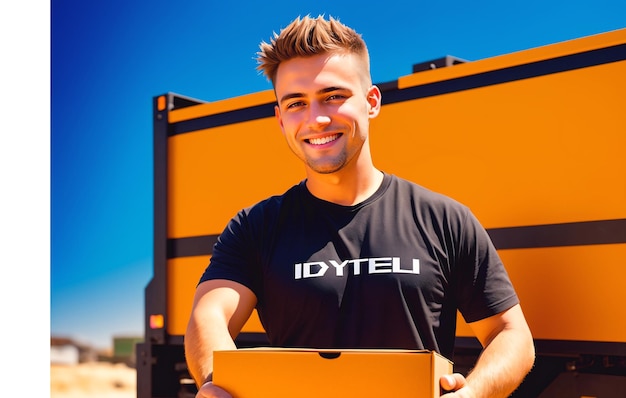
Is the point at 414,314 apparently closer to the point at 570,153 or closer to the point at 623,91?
the point at 570,153

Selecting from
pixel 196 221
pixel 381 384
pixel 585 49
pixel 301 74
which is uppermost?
pixel 585 49

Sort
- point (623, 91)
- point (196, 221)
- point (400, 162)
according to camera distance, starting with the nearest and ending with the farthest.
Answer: point (623, 91)
point (400, 162)
point (196, 221)

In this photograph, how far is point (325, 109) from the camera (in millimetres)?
2076

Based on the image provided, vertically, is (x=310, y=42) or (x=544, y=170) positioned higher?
(x=310, y=42)

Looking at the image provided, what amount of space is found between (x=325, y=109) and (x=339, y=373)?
0.83 meters

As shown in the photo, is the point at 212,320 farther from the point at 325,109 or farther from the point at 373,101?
the point at 373,101

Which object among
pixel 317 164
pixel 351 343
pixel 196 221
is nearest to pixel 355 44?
pixel 317 164

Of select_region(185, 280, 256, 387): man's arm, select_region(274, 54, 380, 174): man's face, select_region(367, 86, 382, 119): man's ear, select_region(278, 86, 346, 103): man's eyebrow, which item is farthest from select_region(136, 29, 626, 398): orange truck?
select_region(185, 280, 256, 387): man's arm

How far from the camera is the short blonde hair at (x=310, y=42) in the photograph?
2086 millimetres

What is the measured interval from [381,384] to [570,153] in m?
1.41

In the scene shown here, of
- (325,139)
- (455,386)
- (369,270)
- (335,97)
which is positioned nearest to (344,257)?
(369,270)

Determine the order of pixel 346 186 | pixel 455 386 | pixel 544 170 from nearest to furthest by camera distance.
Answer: pixel 455 386 → pixel 346 186 → pixel 544 170

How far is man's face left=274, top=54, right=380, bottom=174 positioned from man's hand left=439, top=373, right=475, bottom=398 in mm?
712

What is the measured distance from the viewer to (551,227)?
261 cm
